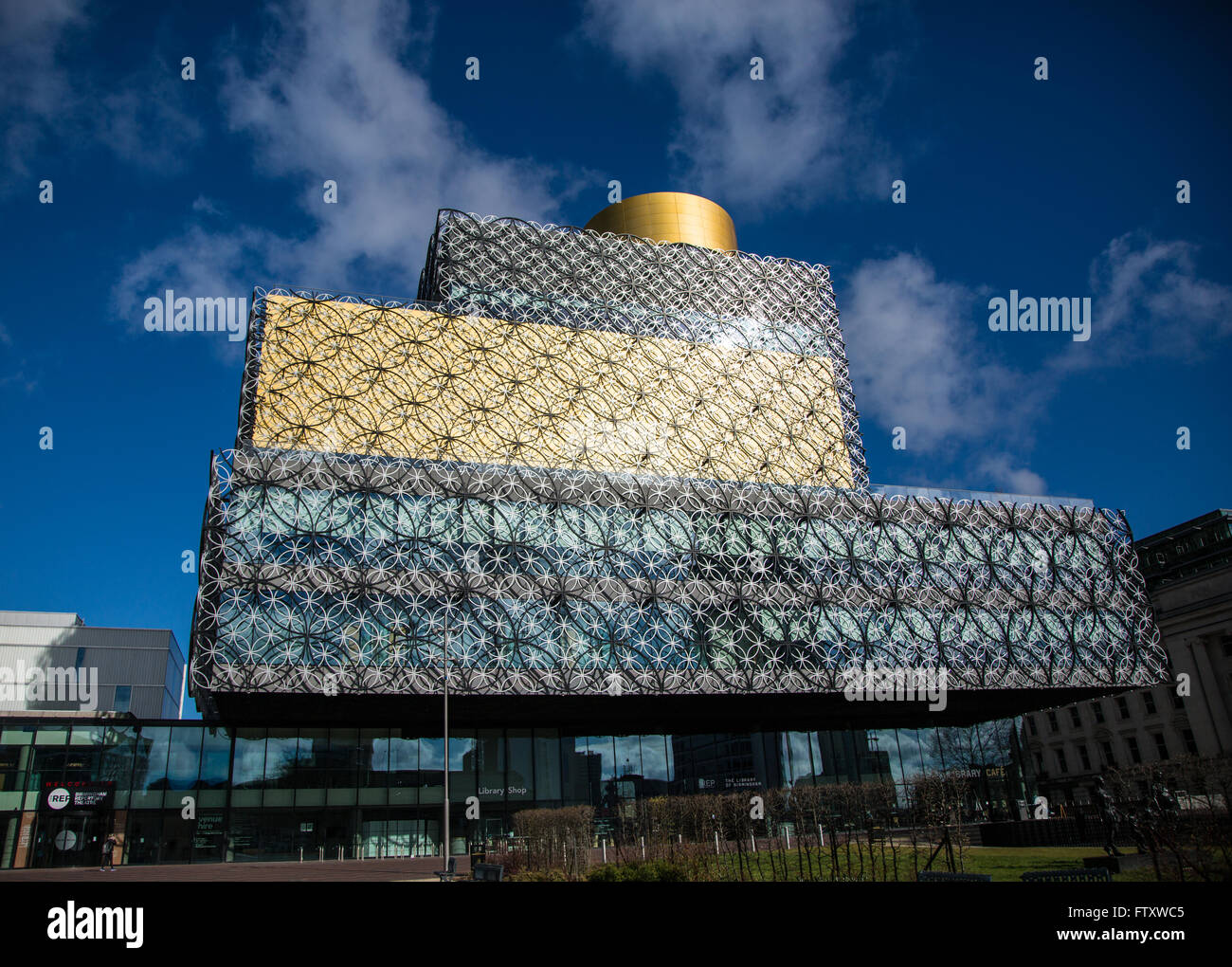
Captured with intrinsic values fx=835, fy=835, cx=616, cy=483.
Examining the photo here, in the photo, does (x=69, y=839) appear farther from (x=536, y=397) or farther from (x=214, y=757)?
(x=536, y=397)

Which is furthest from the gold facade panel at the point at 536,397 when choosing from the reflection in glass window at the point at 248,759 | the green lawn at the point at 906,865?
the green lawn at the point at 906,865

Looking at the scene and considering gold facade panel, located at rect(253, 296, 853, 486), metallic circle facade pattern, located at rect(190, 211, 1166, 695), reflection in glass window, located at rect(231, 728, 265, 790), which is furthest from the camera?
gold facade panel, located at rect(253, 296, 853, 486)

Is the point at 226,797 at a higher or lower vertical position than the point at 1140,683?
lower

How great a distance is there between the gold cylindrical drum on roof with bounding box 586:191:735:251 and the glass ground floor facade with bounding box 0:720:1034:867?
41.6 m

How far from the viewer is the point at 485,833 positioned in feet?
149

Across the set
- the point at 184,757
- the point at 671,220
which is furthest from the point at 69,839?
the point at 671,220

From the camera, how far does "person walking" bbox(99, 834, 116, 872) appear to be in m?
38.7

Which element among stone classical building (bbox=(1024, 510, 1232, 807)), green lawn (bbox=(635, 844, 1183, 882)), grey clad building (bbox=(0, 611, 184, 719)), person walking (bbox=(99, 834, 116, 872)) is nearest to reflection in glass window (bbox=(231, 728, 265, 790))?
person walking (bbox=(99, 834, 116, 872))

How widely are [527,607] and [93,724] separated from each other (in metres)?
22.5

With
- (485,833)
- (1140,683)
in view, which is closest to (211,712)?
(485,833)

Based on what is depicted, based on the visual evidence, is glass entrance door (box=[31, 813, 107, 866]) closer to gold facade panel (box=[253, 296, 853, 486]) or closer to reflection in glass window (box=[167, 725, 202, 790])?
reflection in glass window (box=[167, 725, 202, 790])

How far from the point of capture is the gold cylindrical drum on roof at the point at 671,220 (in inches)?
2793
